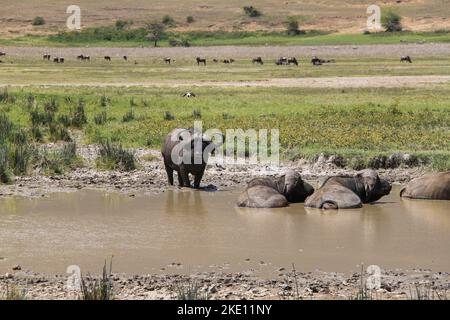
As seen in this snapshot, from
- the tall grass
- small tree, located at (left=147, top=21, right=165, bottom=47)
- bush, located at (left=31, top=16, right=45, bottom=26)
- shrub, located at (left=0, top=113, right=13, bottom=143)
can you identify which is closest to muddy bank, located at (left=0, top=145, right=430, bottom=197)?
shrub, located at (left=0, top=113, right=13, bottom=143)

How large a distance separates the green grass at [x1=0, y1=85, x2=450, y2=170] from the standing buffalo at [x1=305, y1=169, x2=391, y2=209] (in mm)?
2959

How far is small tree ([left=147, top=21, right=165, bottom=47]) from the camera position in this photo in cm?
9300

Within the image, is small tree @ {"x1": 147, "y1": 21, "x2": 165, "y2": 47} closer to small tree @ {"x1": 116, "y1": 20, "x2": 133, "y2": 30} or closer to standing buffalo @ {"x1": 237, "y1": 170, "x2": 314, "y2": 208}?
small tree @ {"x1": 116, "y1": 20, "x2": 133, "y2": 30}

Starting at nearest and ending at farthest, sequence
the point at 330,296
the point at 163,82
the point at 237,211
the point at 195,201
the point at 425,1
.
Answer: the point at 330,296, the point at 237,211, the point at 195,201, the point at 163,82, the point at 425,1

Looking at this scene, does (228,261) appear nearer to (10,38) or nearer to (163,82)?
→ (163,82)

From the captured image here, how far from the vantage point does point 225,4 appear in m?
113

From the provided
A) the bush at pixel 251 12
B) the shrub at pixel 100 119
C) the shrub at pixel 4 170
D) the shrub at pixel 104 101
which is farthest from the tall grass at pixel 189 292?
the bush at pixel 251 12

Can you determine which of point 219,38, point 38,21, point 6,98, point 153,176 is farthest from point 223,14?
point 153,176

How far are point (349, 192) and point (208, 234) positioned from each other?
9.81 feet

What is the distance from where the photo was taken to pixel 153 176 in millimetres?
19281
